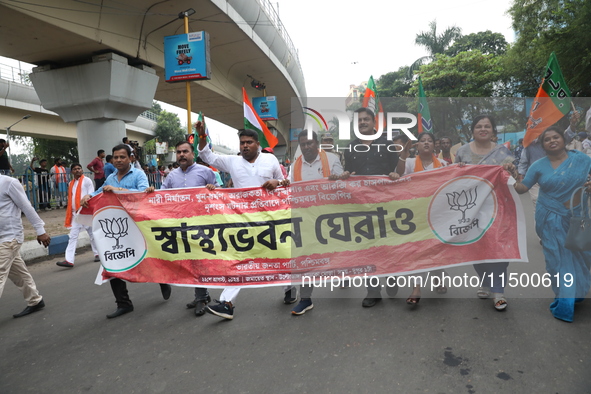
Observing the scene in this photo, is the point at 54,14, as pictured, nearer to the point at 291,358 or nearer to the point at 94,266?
the point at 94,266

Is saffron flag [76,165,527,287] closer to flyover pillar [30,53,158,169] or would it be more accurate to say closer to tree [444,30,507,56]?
flyover pillar [30,53,158,169]

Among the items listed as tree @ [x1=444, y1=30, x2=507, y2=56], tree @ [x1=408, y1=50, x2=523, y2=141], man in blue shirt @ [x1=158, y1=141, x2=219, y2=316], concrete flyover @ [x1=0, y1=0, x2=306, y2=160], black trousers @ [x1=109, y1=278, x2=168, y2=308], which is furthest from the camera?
tree @ [x1=444, y1=30, x2=507, y2=56]

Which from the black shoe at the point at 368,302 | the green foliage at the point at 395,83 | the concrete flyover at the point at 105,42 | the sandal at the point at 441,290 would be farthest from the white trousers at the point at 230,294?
the green foliage at the point at 395,83

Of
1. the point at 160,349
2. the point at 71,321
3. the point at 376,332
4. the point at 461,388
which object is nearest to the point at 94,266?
the point at 71,321

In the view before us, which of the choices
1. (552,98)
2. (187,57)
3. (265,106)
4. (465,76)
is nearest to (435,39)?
(465,76)

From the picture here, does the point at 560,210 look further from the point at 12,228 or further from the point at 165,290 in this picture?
the point at 12,228

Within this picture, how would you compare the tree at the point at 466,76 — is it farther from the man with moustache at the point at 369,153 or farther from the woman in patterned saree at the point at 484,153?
the man with moustache at the point at 369,153

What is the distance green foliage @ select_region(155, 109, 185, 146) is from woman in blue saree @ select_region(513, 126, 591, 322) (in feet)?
160

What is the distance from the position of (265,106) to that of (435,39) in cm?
1997

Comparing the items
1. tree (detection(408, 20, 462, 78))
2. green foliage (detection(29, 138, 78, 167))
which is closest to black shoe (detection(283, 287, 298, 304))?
tree (detection(408, 20, 462, 78))

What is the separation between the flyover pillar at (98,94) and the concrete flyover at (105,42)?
0.10 feet

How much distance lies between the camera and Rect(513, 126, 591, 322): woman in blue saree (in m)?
3.66

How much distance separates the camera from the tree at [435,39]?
36156mm

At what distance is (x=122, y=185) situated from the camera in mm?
4648
